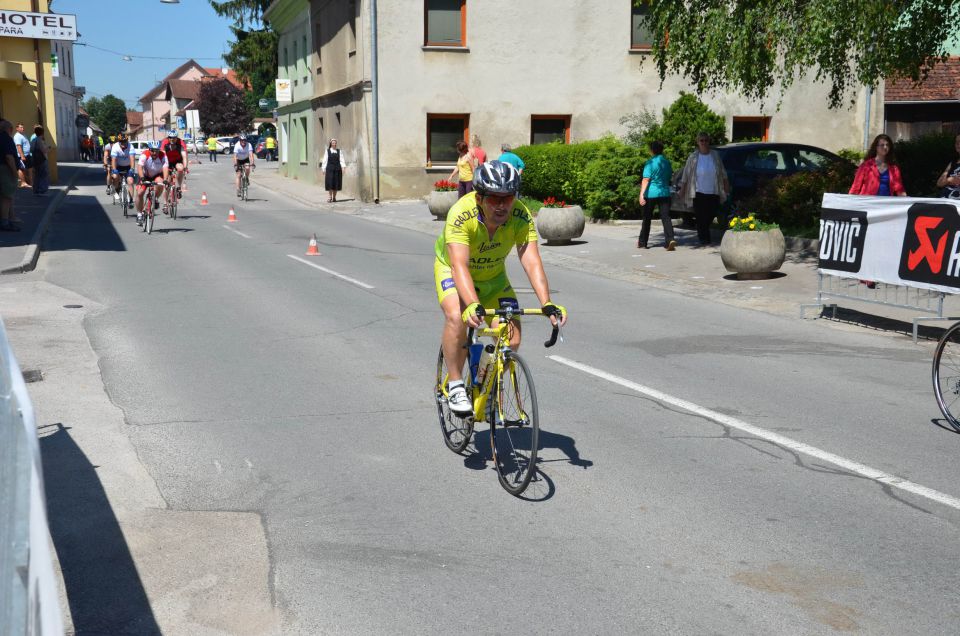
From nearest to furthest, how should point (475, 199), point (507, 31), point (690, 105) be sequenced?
point (475, 199) < point (690, 105) < point (507, 31)

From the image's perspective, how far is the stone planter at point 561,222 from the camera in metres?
19.1

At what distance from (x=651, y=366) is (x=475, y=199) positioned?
372 cm

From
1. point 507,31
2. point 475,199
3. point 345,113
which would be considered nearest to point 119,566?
point 475,199

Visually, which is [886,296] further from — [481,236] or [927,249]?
[481,236]

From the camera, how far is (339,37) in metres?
35.5

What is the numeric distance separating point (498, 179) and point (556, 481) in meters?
1.75

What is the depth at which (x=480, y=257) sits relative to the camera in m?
5.83

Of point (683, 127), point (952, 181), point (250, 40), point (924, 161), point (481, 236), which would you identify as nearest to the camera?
point (481, 236)

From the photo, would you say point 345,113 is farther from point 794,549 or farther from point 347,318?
point 794,549

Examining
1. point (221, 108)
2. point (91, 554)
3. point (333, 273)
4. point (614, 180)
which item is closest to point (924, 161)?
point (614, 180)

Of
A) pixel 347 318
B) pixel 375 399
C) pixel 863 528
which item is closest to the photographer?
pixel 863 528

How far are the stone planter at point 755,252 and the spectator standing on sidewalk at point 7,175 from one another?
1298 cm

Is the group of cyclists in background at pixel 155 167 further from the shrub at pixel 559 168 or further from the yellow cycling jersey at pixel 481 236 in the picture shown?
the yellow cycling jersey at pixel 481 236

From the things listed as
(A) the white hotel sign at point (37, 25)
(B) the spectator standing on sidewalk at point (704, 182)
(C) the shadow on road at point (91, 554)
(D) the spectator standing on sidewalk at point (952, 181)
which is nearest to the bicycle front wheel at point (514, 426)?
(C) the shadow on road at point (91, 554)
